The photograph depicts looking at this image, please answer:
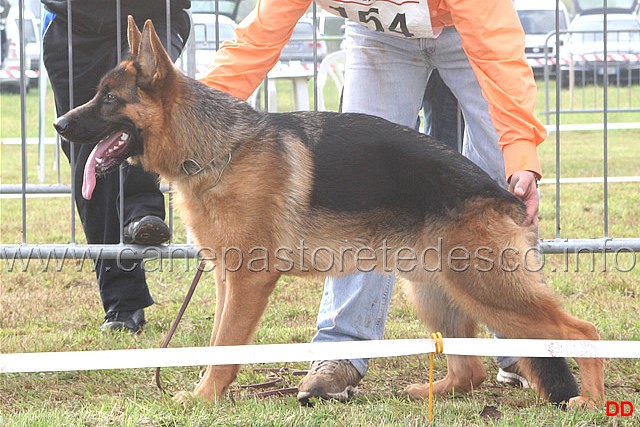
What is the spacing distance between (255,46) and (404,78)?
70 centimetres

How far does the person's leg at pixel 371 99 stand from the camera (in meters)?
3.98

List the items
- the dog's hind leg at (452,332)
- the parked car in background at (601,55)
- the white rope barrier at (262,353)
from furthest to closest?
the parked car in background at (601,55) → the dog's hind leg at (452,332) → the white rope barrier at (262,353)

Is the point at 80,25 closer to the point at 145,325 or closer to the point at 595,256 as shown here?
the point at 145,325

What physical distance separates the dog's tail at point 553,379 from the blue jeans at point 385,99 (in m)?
0.84

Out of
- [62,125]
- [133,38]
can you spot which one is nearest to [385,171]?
[133,38]

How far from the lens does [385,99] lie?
158 inches

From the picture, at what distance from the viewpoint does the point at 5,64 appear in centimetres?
1864

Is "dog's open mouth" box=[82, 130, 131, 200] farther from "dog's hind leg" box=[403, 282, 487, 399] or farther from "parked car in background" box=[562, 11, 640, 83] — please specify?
"parked car in background" box=[562, 11, 640, 83]

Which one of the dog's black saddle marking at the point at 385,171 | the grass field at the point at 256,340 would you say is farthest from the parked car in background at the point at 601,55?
the dog's black saddle marking at the point at 385,171

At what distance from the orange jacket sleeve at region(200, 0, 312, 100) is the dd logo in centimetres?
202

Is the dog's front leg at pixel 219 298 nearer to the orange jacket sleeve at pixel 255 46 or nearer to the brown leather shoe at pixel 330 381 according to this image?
the brown leather shoe at pixel 330 381

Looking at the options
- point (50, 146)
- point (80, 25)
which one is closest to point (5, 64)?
point (50, 146)

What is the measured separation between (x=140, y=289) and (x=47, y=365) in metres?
1.93

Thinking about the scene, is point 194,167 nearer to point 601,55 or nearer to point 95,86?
point 95,86
